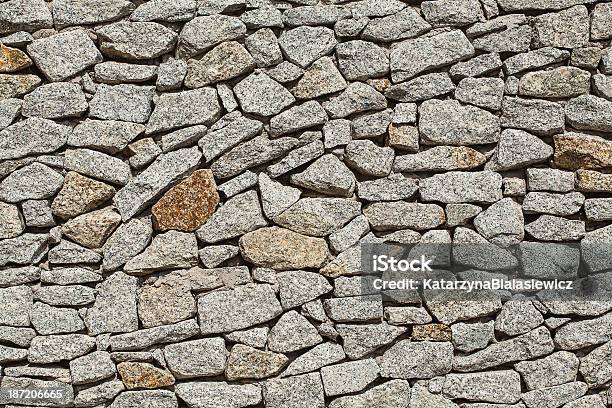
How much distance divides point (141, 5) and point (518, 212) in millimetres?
1848

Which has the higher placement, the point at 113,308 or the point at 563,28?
the point at 563,28

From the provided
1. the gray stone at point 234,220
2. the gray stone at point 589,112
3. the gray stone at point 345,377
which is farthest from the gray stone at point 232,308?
the gray stone at point 589,112

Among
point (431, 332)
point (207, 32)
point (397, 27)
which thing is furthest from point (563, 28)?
point (207, 32)

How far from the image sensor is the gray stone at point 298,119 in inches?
141

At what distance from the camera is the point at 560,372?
3707mm

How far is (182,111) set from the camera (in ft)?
11.6

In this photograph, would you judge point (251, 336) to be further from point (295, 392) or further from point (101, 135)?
point (101, 135)

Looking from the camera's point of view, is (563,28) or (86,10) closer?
(86,10)

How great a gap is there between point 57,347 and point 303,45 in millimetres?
1642

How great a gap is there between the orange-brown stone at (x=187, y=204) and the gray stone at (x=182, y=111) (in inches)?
8.7

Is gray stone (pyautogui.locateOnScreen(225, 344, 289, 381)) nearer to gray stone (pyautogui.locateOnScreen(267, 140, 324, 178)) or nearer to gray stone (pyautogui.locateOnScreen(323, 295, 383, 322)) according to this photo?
gray stone (pyautogui.locateOnScreen(323, 295, 383, 322))

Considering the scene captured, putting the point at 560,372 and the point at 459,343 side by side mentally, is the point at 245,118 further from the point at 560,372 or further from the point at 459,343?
the point at 560,372

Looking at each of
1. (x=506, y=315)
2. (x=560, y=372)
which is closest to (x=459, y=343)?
(x=506, y=315)

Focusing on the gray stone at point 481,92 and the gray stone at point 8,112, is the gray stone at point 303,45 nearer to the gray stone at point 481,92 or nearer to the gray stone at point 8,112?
the gray stone at point 481,92
